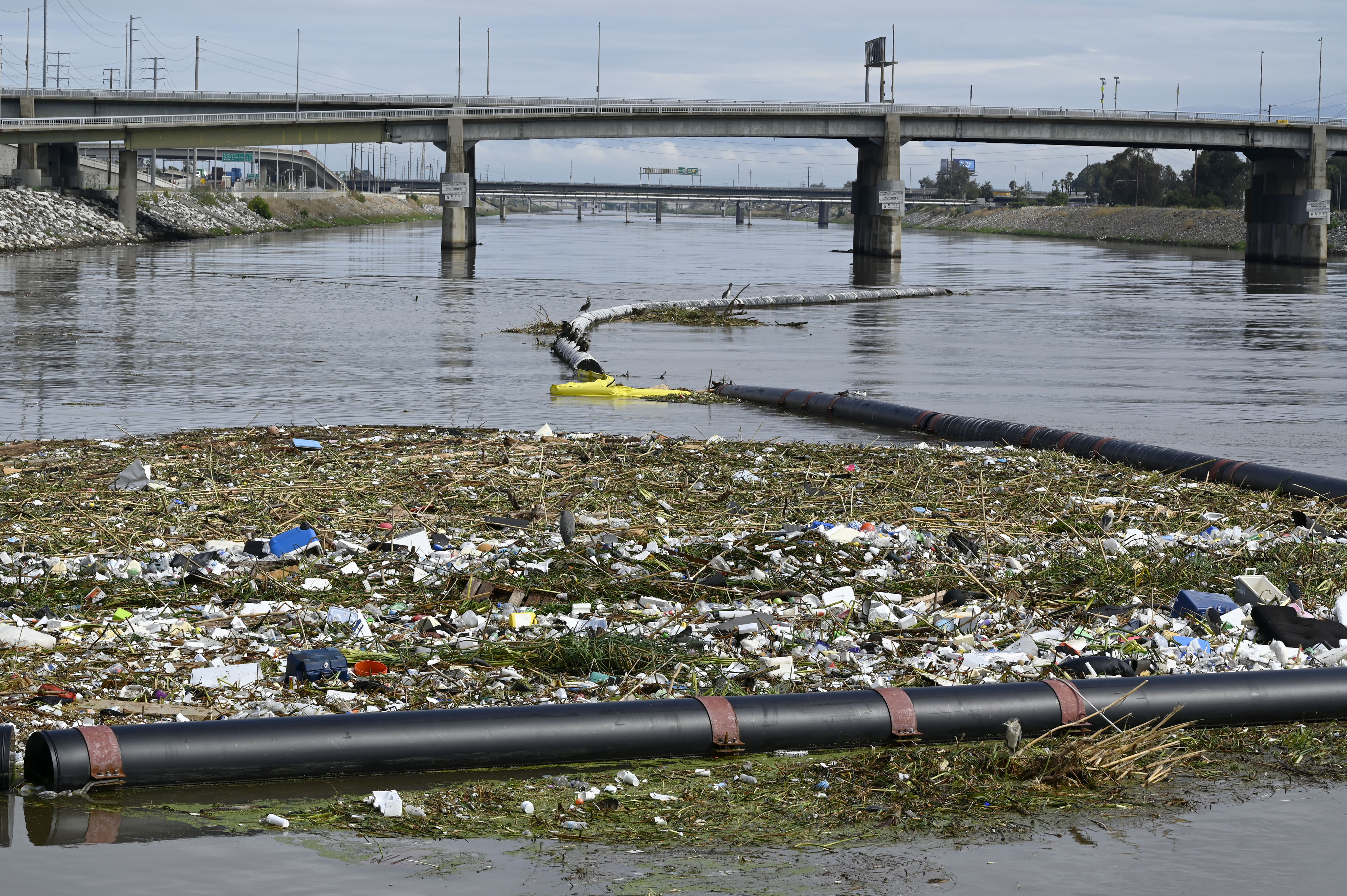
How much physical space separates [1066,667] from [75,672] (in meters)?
4.70

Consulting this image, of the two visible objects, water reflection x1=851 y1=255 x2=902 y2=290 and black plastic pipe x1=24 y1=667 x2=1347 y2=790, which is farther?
water reflection x1=851 y1=255 x2=902 y2=290

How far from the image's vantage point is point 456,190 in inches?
2992

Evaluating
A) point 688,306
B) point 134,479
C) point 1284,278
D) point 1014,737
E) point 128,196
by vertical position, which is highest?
point 128,196

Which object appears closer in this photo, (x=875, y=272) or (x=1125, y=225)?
(x=875, y=272)

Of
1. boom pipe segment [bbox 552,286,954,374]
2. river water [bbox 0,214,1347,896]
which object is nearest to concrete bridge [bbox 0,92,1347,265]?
river water [bbox 0,214,1347,896]

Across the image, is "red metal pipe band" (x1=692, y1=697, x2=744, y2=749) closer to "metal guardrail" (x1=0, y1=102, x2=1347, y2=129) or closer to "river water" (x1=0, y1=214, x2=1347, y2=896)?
"river water" (x1=0, y1=214, x2=1347, y2=896)

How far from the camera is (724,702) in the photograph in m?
5.86

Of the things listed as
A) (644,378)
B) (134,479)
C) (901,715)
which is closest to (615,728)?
(901,715)

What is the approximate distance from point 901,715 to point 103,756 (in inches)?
123

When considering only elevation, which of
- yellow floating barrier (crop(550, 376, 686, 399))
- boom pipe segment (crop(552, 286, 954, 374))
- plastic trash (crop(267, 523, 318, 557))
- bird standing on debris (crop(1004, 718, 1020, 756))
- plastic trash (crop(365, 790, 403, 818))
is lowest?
plastic trash (crop(365, 790, 403, 818))

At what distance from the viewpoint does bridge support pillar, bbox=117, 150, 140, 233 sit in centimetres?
7962

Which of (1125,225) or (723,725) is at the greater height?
(1125,225)

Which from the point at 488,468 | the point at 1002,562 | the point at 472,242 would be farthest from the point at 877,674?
the point at 472,242

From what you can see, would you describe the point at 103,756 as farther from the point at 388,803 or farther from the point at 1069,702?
the point at 1069,702
